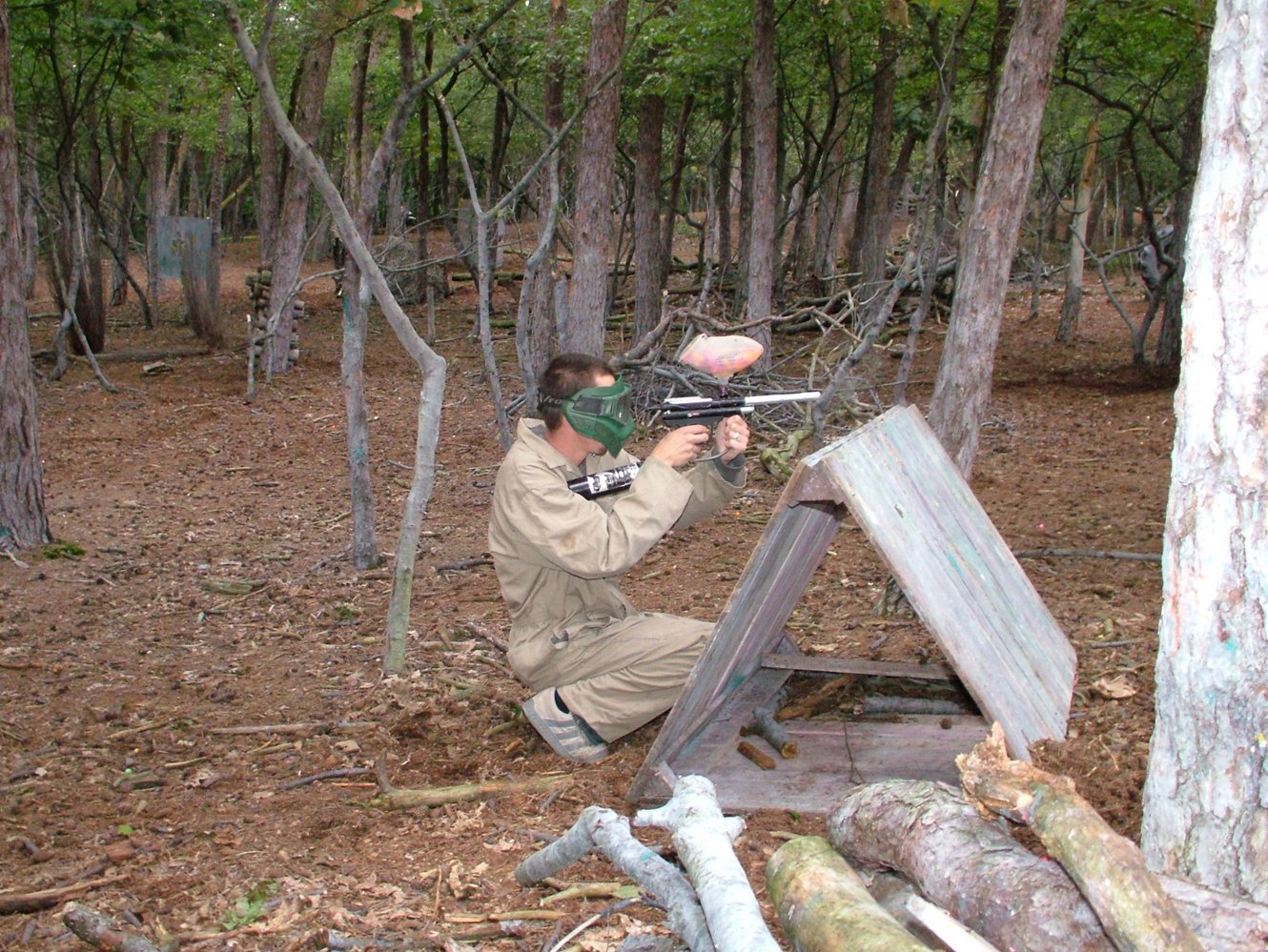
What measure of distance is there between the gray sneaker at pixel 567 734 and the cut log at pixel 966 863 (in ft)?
5.17

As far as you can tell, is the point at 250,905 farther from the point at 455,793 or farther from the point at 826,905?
the point at 826,905

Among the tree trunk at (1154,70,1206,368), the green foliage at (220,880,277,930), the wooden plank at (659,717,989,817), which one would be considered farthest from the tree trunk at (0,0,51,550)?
the tree trunk at (1154,70,1206,368)

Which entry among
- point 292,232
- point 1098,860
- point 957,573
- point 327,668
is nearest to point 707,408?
point 957,573

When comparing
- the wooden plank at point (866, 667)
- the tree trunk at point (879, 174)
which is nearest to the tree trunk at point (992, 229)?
the wooden plank at point (866, 667)

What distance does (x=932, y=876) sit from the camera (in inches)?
92.9

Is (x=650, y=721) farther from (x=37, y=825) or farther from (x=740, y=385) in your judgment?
(x=740, y=385)

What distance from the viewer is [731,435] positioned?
4.05m

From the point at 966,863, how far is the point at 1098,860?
36 cm

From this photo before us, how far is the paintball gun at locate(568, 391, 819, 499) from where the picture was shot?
3832mm

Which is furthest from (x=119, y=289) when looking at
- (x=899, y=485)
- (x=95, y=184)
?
(x=899, y=485)

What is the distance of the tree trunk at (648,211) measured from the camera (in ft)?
46.3

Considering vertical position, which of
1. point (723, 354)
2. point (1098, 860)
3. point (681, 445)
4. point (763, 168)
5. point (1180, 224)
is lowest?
point (1098, 860)

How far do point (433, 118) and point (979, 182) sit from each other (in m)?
22.6

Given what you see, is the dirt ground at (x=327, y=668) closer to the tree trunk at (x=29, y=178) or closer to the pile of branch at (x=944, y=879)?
the pile of branch at (x=944, y=879)
